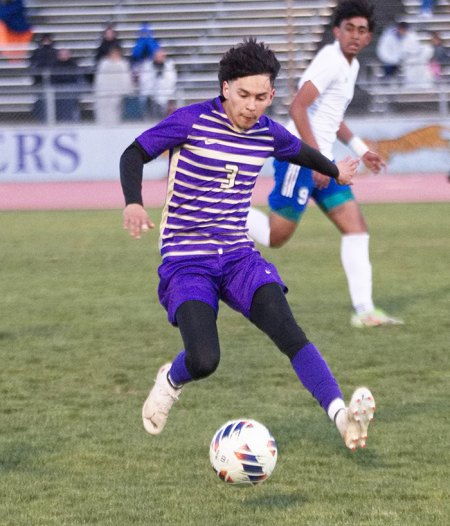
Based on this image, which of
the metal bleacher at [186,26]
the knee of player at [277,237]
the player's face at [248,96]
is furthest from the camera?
the metal bleacher at [186,26]

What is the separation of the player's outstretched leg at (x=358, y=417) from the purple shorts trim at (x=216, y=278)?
0.79 meters

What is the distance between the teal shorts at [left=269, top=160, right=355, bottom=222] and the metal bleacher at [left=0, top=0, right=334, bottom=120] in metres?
16.9

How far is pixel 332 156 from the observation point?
847 centimetres

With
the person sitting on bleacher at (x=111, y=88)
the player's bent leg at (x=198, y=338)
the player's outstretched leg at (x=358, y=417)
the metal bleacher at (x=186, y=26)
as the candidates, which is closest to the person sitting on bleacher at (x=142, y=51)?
the person sitting on bleacher at (x=111, y=88)

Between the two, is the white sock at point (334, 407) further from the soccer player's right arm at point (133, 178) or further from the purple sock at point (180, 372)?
the soccer player's right arm at point (133, 178)

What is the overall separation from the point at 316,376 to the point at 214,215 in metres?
0.85

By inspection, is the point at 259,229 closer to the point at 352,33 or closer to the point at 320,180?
the point at 320,180

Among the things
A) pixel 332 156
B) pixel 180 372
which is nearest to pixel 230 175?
pixel 180 372

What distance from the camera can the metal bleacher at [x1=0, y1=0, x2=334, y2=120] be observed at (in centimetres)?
2594

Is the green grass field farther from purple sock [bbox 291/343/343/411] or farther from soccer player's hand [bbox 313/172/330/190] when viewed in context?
soccer player's hand [bbox 313/172/330/190]

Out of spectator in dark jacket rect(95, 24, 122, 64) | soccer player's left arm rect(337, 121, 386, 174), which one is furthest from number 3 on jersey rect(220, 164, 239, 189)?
spectator in dark jacket rect(95, 24, 122, 64)

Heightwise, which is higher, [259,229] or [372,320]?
[259,229]

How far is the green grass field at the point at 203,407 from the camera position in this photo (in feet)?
15.2

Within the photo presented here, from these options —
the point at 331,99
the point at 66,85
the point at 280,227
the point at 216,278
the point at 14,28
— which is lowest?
the point at 14,28
